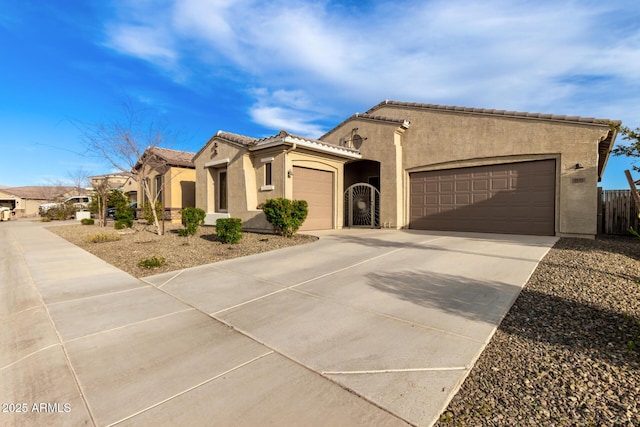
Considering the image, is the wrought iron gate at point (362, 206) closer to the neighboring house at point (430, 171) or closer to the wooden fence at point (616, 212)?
the neighboring house at point (430, 171)

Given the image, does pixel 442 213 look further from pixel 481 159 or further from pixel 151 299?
pixel 151 299

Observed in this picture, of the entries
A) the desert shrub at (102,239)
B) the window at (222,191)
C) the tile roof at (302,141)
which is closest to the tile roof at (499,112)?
the tile roof at (302,141)

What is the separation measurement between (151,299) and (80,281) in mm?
2302

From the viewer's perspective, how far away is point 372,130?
14406 mm

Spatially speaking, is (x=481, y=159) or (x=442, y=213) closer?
(x=481, y=159)

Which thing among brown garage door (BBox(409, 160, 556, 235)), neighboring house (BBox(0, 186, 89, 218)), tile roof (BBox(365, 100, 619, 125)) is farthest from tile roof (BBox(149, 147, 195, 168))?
neighboring house (BBox(0, 186, 89, 218))

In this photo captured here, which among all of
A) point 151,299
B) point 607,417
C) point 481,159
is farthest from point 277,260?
point 481,159

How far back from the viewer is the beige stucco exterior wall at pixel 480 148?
32.2ft

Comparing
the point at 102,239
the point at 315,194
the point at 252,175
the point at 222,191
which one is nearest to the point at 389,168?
the point at 315,194

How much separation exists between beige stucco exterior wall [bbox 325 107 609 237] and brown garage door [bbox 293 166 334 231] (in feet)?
8.19

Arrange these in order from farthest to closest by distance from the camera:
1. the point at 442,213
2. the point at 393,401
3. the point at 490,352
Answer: the point at 442,213 < the point at 490,352 < the point at 393,401

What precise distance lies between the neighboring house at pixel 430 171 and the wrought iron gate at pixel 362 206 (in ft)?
0.18

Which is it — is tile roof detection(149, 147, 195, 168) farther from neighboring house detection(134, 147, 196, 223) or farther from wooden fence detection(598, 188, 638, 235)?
wooden fence detection(598, 188, 638, 235)

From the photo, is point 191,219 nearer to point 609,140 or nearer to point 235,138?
point 235,138
